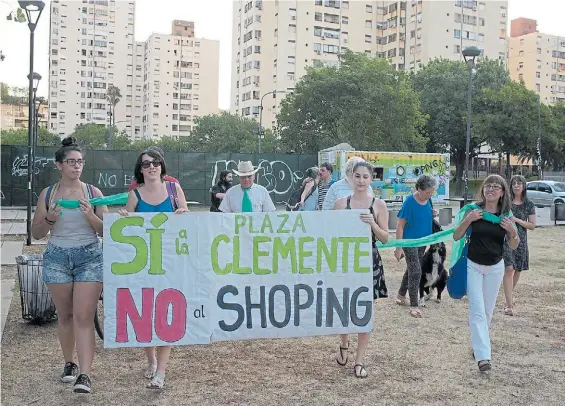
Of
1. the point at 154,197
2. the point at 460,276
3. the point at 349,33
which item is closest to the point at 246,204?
the point at 154,197

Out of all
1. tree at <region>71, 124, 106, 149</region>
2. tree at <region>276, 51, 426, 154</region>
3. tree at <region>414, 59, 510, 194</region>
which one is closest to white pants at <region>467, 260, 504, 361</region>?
tree at <region>276, 51, 426, 154</region>

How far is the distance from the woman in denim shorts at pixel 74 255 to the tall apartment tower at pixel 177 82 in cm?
13759

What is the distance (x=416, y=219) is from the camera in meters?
7.77

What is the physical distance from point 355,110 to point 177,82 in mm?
109105

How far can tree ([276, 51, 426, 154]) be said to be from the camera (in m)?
41.6

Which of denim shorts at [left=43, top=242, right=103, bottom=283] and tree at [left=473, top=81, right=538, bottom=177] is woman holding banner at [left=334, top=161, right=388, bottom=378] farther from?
tree at [left=473, top=81, right=538, bottom=177]

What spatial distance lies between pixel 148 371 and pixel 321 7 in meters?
100

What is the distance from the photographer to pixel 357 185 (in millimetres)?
5500

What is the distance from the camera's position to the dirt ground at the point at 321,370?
4762 mm

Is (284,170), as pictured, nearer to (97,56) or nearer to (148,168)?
(148,168)

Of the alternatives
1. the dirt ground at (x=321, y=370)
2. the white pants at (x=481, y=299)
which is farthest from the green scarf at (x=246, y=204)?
the white pants at (x=481, y=299)

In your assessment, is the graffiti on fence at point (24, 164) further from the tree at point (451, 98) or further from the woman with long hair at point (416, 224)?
the tree at point (451, 98)

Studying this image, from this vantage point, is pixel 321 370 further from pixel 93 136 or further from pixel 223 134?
pixel 93 136

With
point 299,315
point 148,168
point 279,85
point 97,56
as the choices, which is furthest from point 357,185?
point 97,56
